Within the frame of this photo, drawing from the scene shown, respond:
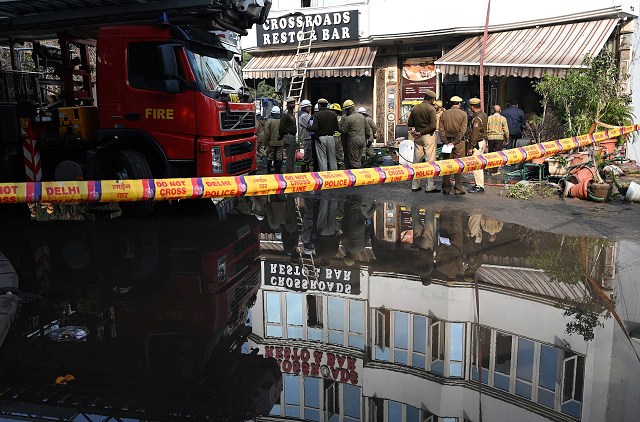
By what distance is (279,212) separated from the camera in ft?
33.6

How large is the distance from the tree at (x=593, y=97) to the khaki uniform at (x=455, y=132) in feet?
6.85

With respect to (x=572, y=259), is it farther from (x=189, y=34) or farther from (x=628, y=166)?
(x=628, y=166)

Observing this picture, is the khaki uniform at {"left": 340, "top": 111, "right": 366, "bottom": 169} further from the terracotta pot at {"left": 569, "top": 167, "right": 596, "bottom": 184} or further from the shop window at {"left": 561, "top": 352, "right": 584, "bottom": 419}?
the shop window at {"left": 561, "top": 352, "right": 584, "bottom": 419}

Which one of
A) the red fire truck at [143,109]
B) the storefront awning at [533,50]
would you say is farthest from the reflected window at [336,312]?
the storefront awning at [533,50]

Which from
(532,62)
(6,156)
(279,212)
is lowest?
(279,212)

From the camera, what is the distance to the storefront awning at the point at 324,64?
62.8ft

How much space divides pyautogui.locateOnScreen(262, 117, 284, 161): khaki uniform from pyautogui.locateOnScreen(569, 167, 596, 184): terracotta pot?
6.54 meters

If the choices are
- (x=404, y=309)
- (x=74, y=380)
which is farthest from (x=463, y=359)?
(x=74, y=380)

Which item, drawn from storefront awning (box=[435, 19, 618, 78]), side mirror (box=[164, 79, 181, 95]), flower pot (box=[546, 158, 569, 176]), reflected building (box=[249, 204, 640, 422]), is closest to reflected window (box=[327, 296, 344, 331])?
reflected building (box=[249, 204, 640, 422])

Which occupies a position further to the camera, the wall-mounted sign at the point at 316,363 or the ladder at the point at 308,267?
the ladder at the point at 308,267

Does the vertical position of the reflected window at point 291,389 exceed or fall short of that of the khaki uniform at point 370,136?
it falls short

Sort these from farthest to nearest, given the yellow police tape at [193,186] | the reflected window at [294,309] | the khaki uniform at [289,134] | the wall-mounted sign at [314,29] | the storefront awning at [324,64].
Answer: the wall-mounted sign at [314,29], the storefront awning at [324,64], the khaki uniform at [289,134], the yellow police tape at [193,186], the reflected window at [294,309]

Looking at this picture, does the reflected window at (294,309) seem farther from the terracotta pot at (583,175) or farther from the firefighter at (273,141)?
the firefighter at (273,141)

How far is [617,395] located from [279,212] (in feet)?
23.4
